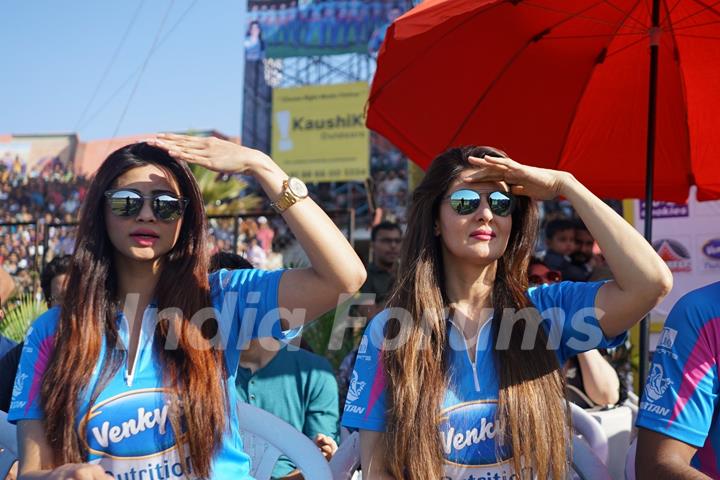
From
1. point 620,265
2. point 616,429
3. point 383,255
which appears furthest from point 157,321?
point 383,255

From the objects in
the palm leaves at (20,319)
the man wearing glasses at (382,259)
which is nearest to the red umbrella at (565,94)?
the man wearing glasses at (382,259)

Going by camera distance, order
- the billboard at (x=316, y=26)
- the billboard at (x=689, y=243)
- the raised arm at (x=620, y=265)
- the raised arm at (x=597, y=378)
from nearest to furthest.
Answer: the raised arm at (x=620, y=265) → the raised arm at (x=597, y=378) → the billboard at (x=689, y=243) → the billboard at (x=316, y=26)

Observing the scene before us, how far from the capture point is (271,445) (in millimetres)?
2398

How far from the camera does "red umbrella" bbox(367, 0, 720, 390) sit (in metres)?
3.88

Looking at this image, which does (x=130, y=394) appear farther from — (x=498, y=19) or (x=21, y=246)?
(x=21, y=246)

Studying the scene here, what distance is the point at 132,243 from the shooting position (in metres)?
2.28

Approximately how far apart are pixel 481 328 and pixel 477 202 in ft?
1.26

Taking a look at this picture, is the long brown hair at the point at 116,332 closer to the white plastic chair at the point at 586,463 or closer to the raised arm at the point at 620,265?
the raised arm at the point at 620,265

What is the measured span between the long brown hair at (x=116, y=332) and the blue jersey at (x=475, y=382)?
1.37 feet

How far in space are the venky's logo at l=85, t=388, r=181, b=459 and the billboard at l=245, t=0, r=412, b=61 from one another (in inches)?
687

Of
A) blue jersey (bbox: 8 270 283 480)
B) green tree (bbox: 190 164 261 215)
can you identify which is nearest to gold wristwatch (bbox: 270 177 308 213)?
blue jersey (bbox: 8 270 283 480)

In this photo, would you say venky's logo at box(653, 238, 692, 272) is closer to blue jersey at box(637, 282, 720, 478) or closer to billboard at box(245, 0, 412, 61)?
blue jersey at box(637, 282, 720, 478)

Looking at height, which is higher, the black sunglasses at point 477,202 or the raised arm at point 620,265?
the black sunglasses at point 477,202

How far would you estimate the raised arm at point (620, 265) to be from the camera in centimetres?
220
